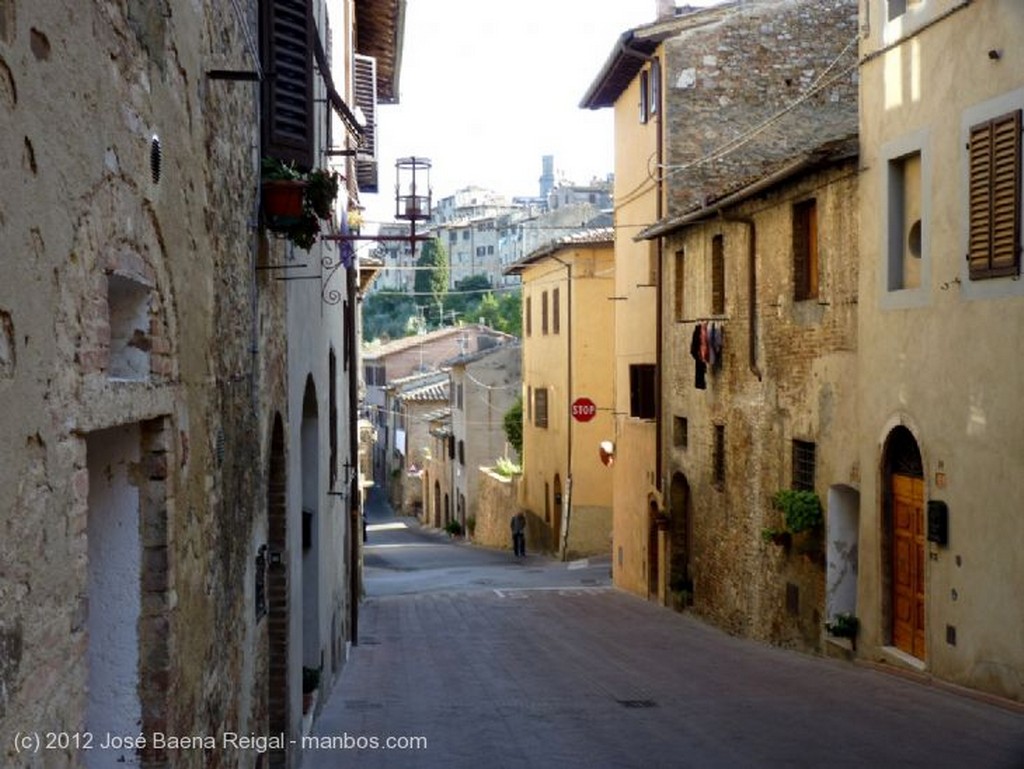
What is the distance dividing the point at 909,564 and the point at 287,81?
841 cm

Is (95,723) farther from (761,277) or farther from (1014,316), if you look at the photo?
(761,277)

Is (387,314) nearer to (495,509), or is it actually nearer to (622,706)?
(495,509)

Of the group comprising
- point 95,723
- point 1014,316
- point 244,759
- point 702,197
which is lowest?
point 244,759

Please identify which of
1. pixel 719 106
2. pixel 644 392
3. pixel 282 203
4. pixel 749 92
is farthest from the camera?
pixel 644 392

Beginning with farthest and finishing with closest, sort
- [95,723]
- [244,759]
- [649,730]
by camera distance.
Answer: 1. [649,730]
2. [244,759]
3. [95,723]

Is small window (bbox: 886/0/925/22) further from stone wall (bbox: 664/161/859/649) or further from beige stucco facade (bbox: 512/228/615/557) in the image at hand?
beige stucco facade (bbox: 512/228/615/557)

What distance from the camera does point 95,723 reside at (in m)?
4.67

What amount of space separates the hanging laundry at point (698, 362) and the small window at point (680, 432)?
156 centimetres

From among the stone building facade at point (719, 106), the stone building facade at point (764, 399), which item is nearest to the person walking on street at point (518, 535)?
the stone building facade at point (719, 106)

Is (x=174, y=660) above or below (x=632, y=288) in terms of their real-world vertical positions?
below

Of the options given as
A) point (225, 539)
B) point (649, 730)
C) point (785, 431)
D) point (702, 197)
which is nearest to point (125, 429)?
point (225, 539)

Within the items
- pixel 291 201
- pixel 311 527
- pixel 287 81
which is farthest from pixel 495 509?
pixel 291 201

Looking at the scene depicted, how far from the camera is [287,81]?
8344mm

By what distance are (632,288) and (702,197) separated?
11.2 ft
